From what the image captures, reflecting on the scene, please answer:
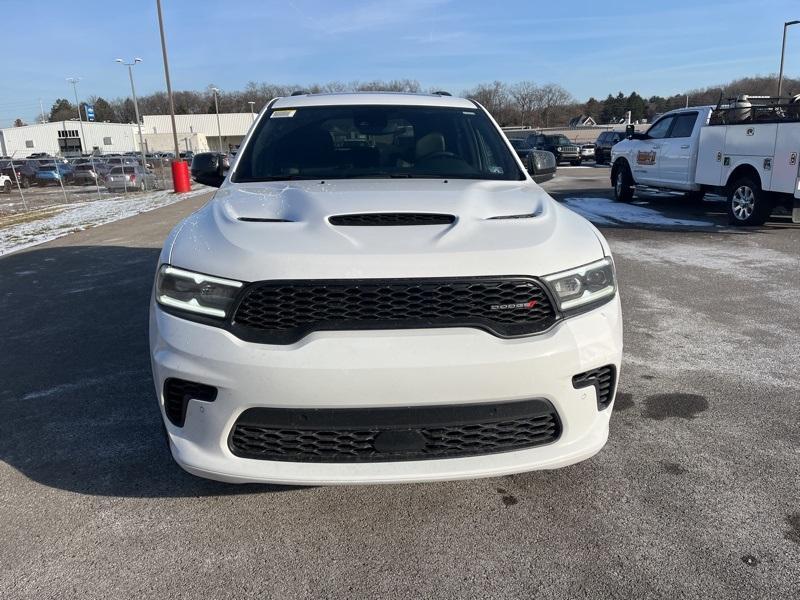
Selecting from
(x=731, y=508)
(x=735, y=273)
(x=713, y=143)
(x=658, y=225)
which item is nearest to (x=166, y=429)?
(x=731, y=508)

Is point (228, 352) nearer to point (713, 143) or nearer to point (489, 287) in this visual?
point (489, 287)

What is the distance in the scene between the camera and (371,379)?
2127mm

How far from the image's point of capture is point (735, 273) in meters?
7.24

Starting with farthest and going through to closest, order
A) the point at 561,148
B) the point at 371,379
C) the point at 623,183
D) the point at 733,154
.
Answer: the point at 561,148, the point at 623,183, the point at 733,154, the point at 371,379

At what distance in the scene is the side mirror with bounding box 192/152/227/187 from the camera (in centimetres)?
410

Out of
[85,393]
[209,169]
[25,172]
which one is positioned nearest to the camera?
[85,393]

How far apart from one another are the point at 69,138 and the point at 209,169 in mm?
106918

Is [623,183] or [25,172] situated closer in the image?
[623,183]

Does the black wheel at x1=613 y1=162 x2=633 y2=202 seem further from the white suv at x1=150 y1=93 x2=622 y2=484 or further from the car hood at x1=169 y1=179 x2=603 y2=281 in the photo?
the white suv at x1=150 y1=93 x2=622 y2=484

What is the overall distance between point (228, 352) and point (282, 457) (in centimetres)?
44

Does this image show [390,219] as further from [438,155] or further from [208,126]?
[208,126]

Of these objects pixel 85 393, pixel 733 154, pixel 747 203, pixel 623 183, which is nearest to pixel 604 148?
pixel 623 183

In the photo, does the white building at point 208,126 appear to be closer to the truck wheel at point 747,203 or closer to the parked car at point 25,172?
the parked car at point 25,172

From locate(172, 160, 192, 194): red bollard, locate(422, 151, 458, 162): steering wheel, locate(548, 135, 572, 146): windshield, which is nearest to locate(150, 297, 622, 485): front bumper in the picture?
locate(422, 151, 458, 162): steering wheel
